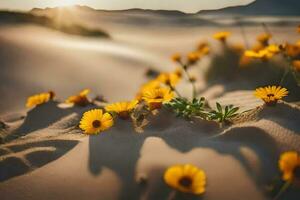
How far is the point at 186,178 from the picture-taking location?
1.95 m

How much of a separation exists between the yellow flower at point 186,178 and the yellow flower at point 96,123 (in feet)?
2.25

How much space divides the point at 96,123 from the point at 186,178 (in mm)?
823

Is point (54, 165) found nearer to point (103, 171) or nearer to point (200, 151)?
point (103, 171)

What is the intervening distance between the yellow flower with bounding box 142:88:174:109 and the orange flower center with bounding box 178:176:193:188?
33.0 inches

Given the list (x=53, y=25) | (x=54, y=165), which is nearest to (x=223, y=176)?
(x=54, y=165)

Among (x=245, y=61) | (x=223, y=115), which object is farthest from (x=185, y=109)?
(x=245, y=61)

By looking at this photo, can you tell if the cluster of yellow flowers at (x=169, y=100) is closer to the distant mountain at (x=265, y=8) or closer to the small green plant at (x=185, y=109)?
the small green plant at (x=185, y=109)

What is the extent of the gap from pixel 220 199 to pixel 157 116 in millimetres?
842

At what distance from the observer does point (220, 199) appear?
201 centimetres

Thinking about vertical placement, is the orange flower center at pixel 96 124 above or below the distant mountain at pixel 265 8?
above

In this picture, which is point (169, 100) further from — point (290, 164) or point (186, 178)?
point (290, 164)

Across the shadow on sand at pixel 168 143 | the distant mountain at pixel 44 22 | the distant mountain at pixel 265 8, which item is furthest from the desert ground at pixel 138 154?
the distant mountain at pixel 265 8

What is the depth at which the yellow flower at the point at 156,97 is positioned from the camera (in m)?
2.74

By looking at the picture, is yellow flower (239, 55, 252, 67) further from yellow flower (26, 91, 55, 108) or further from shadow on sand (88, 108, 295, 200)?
shadow on sand (88, 108, 295, 200)
